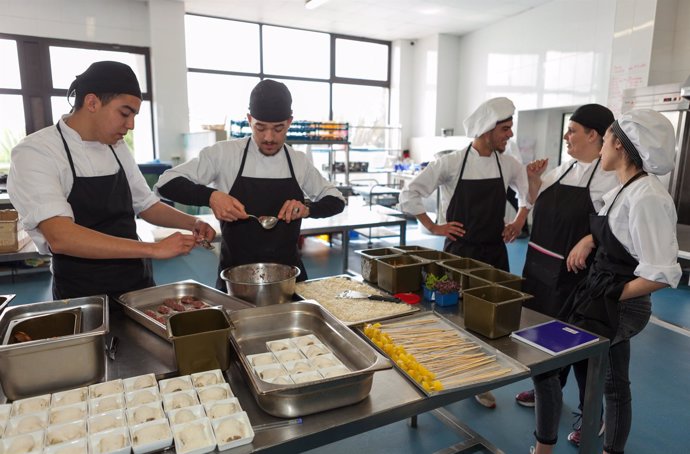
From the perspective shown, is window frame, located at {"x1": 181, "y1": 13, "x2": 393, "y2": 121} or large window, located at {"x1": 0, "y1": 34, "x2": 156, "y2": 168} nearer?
large window, located at {"x1": 0, "y1": 34, "x2": 156, "y2": 168}

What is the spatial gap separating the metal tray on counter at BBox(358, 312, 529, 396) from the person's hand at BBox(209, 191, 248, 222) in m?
0.71

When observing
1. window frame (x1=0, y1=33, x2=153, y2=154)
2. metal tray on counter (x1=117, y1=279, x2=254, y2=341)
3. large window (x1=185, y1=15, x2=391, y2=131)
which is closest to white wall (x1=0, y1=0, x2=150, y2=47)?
window frame (x1=0, y1=33, x2=153, y2=154)

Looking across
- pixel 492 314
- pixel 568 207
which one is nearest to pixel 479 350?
pixel 492 314

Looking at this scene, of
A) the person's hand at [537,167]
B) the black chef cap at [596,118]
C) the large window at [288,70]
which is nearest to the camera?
the black chef cap at [596,118]

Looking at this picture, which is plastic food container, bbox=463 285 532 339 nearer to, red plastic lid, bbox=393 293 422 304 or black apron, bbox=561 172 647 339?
red plastic lid, bbox=393 293 422 304

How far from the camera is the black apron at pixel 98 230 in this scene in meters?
1.62

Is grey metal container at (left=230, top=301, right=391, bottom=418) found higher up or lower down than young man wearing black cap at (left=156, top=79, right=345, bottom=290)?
lower down

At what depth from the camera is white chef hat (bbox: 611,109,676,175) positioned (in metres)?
1.59

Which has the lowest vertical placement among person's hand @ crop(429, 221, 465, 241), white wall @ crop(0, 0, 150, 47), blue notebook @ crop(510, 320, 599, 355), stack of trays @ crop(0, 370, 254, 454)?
blue notebook @ crop(510, 320, 599, 355)

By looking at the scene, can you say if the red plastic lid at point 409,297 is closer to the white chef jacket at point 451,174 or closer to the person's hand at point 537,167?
the white chef jacket at point 451,174

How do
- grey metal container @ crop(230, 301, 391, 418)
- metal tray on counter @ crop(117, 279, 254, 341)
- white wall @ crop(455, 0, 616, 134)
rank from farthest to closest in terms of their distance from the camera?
white wall @ crop(455, 0, 616, 134) < metal tray on counter @ crop(117, 279, 254, 341) < grey metal container @ crop(230, 301, 391, 418)

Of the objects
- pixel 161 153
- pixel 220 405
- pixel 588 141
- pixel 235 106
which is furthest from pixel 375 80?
pixel 220 405

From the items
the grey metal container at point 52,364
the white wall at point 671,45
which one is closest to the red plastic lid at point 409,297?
the grey metal container at point 52,364

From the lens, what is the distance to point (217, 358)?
3.78 ft
